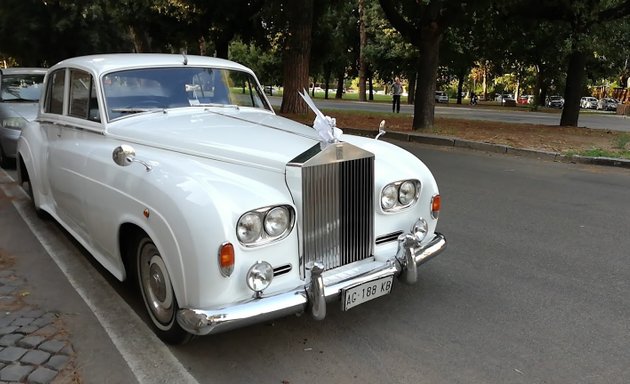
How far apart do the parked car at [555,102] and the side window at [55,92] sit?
54.7m

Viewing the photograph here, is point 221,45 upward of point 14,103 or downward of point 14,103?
upward

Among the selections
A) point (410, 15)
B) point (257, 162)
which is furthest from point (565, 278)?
point (410, 15)

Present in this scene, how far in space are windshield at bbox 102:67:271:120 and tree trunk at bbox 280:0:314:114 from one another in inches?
439

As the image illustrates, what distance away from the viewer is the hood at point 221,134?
3.39 metres

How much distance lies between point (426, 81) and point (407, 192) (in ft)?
36.1

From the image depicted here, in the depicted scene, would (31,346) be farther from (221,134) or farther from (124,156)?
(221,134)

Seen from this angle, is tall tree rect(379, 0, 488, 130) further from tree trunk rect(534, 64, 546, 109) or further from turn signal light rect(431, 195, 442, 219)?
tree trunk rect(534, 64, 546, 109)

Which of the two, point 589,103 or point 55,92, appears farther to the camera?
point 589,103

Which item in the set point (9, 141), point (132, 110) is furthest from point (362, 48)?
point (132, 110)

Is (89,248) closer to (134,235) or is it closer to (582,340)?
(134,235)

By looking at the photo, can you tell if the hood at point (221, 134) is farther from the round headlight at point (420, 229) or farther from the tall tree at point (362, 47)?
the tall tree at point (362, 47)

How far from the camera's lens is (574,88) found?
655 inches

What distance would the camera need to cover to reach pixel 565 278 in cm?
436

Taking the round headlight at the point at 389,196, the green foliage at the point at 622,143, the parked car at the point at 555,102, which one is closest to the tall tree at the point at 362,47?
the parked car at the point at 555,102
